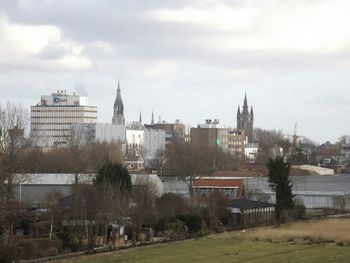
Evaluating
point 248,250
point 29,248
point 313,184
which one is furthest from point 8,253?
point 313,184

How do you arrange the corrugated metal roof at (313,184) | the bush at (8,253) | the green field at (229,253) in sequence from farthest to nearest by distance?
the corrugated metal roof at (313,184) < the green field at (229,253) < the bush at (8,253)

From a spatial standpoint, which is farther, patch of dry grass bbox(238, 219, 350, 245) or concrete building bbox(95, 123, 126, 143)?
Answer: concrete building bbox(95, 123, 126, 143)

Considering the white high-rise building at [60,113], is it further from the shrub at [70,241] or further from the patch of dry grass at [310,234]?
the shrub at [70,241]

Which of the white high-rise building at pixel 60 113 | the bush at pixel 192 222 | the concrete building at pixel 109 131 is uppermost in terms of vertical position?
the white high-rise building at pixel 60 113

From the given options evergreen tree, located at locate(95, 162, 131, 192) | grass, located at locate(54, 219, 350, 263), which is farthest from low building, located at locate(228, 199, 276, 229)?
evergreen tree, located at locate(95, 162, 131, 192)

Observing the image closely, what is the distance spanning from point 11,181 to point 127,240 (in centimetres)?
952

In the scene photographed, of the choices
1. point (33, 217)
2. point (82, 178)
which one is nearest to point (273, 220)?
point (82, 178)

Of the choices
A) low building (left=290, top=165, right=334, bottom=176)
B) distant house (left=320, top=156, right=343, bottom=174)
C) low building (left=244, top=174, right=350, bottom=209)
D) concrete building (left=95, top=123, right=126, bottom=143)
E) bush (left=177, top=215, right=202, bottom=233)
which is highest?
concrete building (left=95, top=123, right=126, bottom=143)

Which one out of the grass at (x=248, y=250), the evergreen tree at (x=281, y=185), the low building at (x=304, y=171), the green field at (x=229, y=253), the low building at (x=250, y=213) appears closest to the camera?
the green field at (x=229, y=253)

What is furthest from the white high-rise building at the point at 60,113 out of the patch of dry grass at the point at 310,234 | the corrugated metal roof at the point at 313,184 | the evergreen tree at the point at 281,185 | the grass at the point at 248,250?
the grass at the point at 248,250

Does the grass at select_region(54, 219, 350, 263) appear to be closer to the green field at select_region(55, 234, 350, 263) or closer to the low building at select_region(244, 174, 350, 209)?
the green field at select_region(55, 234, 350, 263)

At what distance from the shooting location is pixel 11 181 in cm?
5034

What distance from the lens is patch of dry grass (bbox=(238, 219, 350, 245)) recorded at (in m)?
46.8

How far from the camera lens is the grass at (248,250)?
37.2m
